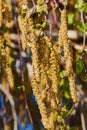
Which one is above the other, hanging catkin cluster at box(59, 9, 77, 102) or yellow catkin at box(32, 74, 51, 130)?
hanging catkin cluster at box(59, 9, 77, 102)

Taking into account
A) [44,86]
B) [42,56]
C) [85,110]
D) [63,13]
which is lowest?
[85,110]

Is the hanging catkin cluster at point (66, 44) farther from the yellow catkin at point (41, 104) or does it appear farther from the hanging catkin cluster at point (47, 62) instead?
the yellow catkin at point (41, 104)

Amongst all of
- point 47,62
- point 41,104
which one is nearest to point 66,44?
point 47,62

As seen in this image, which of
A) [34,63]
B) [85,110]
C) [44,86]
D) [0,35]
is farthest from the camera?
[85,110]

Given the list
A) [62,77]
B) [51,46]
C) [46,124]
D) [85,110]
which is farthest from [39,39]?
[85,110]

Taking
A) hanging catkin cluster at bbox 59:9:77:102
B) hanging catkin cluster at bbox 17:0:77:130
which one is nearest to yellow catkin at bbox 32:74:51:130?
hanging catkin cluster at bbox 17:0:77:130

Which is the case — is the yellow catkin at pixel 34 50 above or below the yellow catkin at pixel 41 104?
above

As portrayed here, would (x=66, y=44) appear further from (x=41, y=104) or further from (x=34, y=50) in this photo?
(x=41, y=104)

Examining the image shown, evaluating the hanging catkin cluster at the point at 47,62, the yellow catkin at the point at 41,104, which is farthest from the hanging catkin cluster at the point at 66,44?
the yellow catkin at the point at 41,104

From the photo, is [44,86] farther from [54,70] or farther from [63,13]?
[63,13]

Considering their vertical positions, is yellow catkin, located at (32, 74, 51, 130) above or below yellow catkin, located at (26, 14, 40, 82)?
below

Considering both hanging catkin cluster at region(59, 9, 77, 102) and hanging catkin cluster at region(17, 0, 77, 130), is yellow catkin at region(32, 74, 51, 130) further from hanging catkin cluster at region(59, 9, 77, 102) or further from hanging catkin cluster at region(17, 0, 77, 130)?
hanging catkin cluster at region(59, 9, 77, 102)
